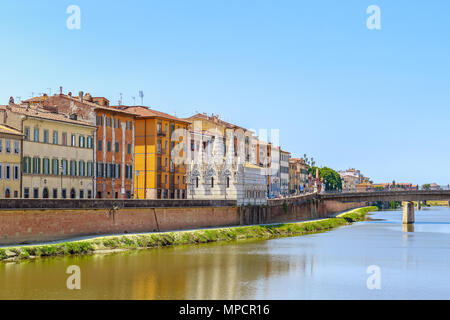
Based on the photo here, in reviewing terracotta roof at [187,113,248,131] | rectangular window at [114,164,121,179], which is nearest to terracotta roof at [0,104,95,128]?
rectangular window at [114,164,121,179]

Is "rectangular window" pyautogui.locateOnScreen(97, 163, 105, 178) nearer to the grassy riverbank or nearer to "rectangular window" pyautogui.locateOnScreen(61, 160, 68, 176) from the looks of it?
"rectangular window" pyautogui.locateOnScreen(61, 160, 68, 176)

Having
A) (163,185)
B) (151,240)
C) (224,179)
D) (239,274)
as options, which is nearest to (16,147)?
(151,240)

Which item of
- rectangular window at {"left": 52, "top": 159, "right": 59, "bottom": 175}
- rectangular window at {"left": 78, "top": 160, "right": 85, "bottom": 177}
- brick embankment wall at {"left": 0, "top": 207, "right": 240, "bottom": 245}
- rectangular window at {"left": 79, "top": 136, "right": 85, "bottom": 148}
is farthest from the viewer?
rectangular window at {"left": 78, "top": 160, "right": 85, "bottom": 177}

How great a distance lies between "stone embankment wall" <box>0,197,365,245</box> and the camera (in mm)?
48562

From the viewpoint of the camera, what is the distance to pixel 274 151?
144 metres

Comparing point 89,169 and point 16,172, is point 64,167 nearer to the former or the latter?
point 89,169

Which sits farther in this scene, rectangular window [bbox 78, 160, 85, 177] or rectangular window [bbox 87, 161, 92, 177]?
rectangular window [bbox 87, 161, 92, 177]

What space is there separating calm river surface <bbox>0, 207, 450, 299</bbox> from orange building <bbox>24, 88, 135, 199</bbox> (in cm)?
1806

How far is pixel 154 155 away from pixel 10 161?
79.3ft

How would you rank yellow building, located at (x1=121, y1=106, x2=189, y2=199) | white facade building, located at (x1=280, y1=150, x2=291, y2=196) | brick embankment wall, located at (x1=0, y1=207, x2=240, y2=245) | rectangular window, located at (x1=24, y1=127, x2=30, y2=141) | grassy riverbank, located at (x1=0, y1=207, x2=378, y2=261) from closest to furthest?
grassy riverbank, located at (x1=0, y1=207, x2=378, y2=261) < brick embankment wall, located at (x1=0, y1=207, x2=240, y2=245) < rectangular window, located at (x1=24, y1=127, x2=30, y2=141) < yellow building, located at (x1=121, y1=106, x2=189, y2=199) < white facade building, located at (x1=280, y1=150, x2=291, y2=196)

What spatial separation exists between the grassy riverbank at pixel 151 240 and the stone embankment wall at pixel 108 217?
197cm

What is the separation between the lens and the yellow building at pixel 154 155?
82125 mm

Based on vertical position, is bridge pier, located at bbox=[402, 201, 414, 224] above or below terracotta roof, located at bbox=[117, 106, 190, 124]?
below

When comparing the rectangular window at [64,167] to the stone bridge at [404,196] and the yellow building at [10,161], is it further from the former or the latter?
the stone bridge at [404,196]
